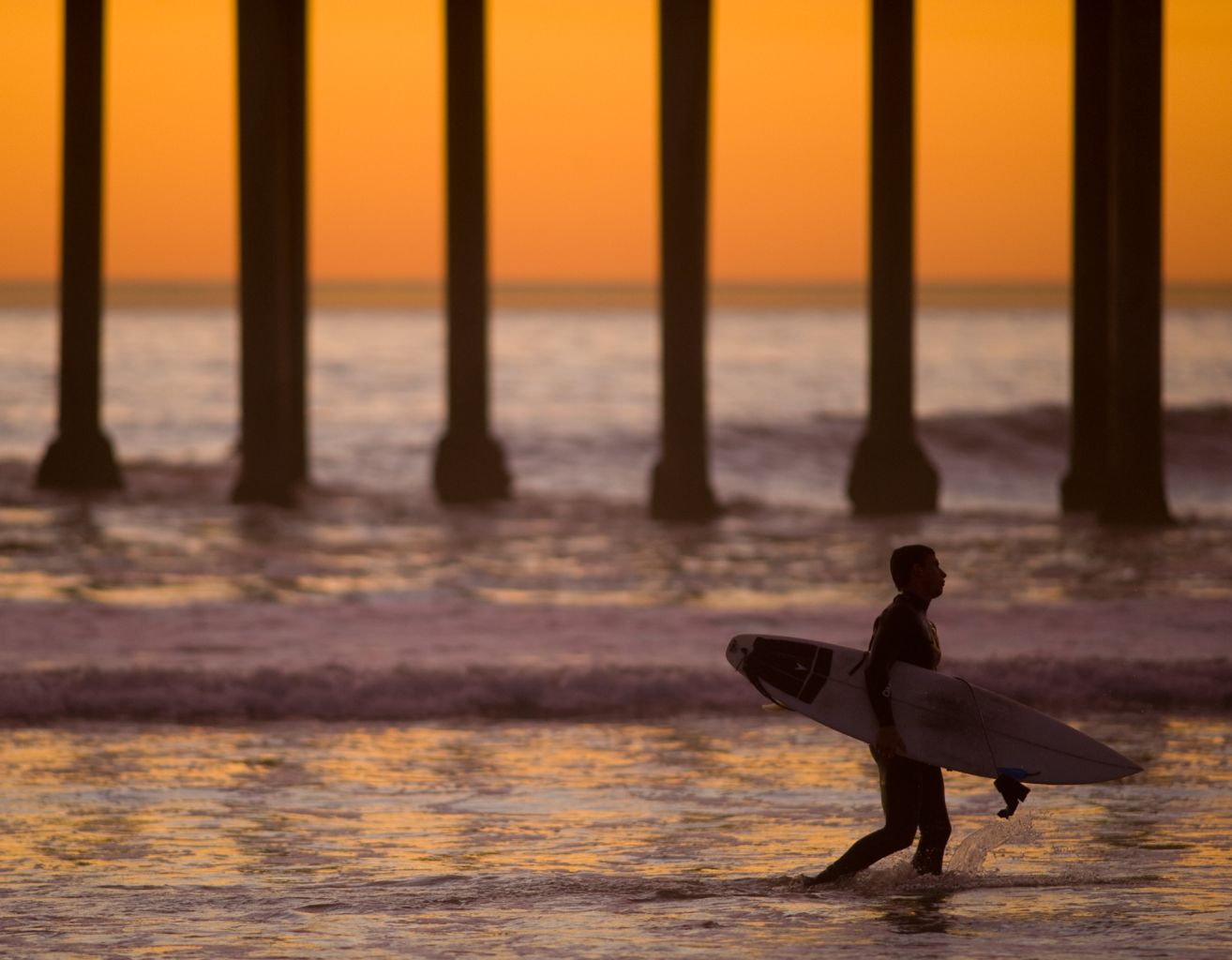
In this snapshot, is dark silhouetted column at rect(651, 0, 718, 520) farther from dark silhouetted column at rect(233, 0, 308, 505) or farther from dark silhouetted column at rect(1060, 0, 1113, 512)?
dark silhouetted column at rect(1060, 0, 1113, 512)

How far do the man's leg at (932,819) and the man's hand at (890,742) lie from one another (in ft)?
0.51

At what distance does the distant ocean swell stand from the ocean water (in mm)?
22

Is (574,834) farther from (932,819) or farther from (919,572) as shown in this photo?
(919,572)

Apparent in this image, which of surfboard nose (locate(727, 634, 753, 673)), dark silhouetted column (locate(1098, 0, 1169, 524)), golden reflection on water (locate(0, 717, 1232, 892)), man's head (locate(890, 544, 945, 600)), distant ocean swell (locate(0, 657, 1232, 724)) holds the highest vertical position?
dark silhouetted column (locate(1098, 0, 1169, 524))

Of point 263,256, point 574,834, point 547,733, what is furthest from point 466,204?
point 574,834

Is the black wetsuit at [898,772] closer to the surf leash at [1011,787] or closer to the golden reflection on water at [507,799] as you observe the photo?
the surf leash at [1011,787]

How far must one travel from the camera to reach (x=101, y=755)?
7891 millimetres

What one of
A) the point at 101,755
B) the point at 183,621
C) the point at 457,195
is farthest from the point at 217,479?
the point at 101,755

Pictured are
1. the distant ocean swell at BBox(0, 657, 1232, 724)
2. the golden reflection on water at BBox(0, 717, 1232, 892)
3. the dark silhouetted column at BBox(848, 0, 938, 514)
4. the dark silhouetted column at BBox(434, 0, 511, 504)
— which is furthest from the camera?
the dark silhouetted column at BBox(434, 0, 511, 504)

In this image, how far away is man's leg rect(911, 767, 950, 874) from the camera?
5703mm

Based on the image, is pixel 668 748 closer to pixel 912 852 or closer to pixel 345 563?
pixel 912 852

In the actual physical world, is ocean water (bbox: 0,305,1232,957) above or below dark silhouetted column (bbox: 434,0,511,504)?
below

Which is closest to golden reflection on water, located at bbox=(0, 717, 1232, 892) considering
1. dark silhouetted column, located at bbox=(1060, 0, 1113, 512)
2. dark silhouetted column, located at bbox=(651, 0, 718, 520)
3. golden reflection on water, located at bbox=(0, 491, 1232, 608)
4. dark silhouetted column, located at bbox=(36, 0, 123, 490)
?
golden reflection on water, located at bbox=(0, 491, 1232, 608)

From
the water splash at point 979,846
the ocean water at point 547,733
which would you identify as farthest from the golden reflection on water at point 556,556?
the water splash at point 979,846
